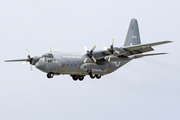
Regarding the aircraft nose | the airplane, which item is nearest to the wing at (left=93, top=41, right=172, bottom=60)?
the airplane

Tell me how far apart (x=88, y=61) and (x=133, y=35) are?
24.5 ft

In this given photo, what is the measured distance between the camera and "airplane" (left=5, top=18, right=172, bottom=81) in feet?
112

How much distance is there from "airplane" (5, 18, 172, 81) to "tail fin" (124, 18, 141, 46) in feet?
8.97

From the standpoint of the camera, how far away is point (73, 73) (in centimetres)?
3588

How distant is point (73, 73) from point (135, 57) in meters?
7.11

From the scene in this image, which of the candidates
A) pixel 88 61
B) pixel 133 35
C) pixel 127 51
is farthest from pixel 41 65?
pixel 133 35

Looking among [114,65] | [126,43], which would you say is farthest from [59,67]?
[126,43]

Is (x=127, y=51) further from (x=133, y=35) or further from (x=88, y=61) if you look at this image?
(x=133, y=35)

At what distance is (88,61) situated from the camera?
120 feet

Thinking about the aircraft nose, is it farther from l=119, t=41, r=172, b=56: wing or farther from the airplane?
l=119, t=41, r=172, b=56: wing

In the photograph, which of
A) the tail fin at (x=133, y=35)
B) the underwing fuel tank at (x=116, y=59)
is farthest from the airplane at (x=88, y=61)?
the tail fin at (x=133, y=35)

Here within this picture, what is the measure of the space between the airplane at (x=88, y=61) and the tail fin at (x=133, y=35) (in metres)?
2.73

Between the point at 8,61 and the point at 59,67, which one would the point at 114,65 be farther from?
the point at 8,61

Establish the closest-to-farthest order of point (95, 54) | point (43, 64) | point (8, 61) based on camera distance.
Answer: point (43, 64) < point (95, 54) < point (8, 61)
